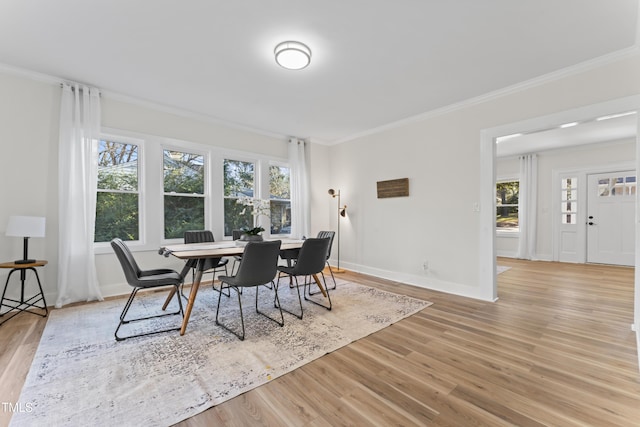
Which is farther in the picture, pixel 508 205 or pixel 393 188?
pixel 508 205

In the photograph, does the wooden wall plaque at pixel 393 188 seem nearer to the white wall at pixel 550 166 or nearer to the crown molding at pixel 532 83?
the crown molding at pixel 532 83

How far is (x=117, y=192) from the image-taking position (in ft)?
12.2

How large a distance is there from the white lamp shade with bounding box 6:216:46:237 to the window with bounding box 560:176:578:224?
9280 millimetres

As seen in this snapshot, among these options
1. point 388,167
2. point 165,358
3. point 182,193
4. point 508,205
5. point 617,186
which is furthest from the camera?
point 508,205

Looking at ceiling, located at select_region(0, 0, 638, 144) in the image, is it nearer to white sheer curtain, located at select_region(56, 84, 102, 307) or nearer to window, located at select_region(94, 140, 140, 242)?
white sheer curtain, located at select_region(56, 84, 102, 307)

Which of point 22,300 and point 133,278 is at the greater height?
point 133,278

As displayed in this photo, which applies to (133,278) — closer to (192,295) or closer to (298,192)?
(192,295)

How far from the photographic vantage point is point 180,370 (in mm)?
1912

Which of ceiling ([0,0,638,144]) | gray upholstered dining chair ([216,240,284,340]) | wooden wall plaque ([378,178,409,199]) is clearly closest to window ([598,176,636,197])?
ceiling ([0,0,638,144])

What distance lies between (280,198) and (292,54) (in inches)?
127

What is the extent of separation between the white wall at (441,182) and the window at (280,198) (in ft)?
4.26

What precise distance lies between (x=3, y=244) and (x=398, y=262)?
198 inches

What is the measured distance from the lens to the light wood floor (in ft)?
4.89

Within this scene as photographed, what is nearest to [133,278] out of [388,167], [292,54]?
[292,54]
